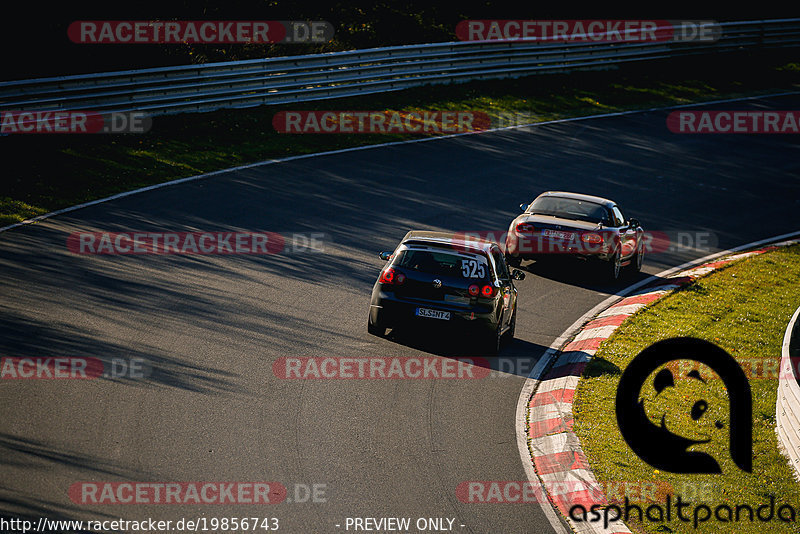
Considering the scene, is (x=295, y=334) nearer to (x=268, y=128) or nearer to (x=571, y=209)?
(x=571, y=209)

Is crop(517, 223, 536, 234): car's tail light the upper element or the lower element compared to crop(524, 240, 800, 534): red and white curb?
upper

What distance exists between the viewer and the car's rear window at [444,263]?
39.5ft

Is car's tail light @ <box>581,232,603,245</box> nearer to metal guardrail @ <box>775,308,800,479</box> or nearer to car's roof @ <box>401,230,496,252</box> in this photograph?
car's roof @ <box>401,230,496,252</box>

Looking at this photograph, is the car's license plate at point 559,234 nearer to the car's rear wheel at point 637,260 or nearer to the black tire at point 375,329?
the car's rear wheel at point 637,260

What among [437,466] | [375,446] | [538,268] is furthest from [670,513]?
[538,268]

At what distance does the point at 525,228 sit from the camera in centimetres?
1587

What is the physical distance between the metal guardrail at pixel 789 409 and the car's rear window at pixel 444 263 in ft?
13.1

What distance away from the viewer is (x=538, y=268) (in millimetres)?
16609

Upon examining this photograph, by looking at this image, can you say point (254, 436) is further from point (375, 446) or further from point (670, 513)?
point (670, 513)

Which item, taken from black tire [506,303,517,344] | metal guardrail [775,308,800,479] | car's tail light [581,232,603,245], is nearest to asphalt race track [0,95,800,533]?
black tire [506,303,517,344]

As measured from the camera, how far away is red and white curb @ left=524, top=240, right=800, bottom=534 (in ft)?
27.1

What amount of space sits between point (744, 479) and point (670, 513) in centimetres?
118

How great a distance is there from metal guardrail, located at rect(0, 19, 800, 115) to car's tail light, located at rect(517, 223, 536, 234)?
1051 cm

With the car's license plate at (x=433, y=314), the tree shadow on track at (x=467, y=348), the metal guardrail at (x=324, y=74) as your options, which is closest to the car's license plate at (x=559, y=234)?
the tree shadow on track at (x=467, y=348)
